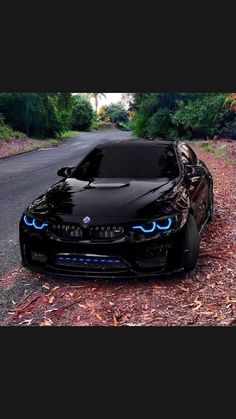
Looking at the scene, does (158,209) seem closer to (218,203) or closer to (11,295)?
(11,295)

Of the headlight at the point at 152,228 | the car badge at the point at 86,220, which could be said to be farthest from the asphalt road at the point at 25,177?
the headlight at the point at 152,228

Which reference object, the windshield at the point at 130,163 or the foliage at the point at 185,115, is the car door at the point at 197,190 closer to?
the windshield at the point at 130,163

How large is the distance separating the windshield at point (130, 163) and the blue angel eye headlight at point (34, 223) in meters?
0.97

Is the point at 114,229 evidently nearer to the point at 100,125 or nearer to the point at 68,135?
the point at 100,125

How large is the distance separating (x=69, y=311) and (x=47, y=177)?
8.02 metres

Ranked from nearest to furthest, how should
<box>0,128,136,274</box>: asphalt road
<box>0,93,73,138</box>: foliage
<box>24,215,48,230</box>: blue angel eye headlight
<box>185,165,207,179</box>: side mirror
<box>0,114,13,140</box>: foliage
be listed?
<box>24,215,48,230</box>: blue angel eye headlight, <box>185,165,207,179</box>: side mirror, <box>0,128,136,274</box>: asphalt road, <box>0,93,73,138</box>: foliage, <box>0,114,13,140</box>: foliage

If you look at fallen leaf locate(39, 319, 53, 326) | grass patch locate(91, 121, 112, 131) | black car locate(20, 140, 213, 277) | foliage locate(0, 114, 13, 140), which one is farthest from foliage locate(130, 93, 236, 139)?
fallen leaf locate(39, 319, 53, 326)

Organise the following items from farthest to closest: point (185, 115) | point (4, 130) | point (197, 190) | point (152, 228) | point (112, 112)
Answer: point (4, 130), point (185, 115), point (112, 112), point (197, 190), point (152, 228)

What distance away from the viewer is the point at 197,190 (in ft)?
17.0

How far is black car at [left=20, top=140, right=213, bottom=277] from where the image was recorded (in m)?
3.91

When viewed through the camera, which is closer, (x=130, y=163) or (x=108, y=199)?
(x=108, y=199)

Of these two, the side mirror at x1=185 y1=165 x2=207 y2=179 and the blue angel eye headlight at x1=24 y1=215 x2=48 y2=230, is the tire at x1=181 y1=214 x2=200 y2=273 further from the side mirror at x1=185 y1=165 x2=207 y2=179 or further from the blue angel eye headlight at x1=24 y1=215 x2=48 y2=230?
the blue angel eye headlight at x1=24 y1=215 x2=48 y2=230

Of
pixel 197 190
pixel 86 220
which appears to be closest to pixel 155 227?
pixel 86 220

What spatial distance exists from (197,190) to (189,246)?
1247mm
